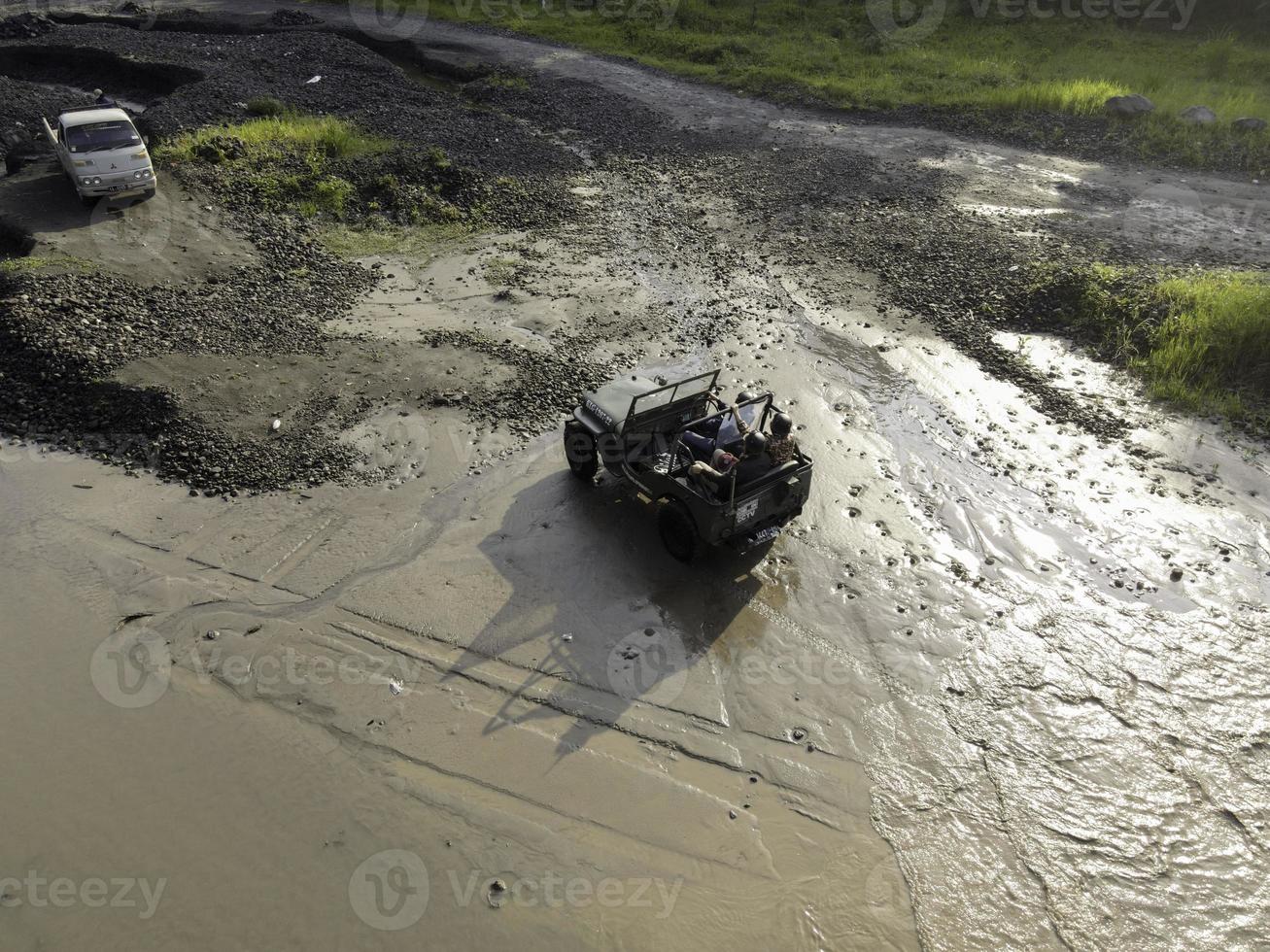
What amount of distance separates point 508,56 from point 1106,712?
28.4m

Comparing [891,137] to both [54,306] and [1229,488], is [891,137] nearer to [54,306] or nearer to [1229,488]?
[1229,488]

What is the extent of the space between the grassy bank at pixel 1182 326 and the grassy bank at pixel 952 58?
891 centimetres

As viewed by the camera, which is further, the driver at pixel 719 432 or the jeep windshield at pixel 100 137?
the jeep windshield at pixel 100 137

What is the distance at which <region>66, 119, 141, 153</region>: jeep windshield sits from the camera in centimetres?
1451

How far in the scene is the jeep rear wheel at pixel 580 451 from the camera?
374 inches

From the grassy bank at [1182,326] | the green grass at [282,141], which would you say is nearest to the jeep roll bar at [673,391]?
the grassy bank at [1182,326]

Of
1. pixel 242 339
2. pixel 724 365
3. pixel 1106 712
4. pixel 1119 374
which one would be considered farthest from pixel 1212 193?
pixel 242 339

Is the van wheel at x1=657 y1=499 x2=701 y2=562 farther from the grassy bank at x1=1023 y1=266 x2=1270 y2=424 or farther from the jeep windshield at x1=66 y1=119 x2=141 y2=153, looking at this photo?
the jeep windshield at x1=66 y1=119 x2=141 y2=153

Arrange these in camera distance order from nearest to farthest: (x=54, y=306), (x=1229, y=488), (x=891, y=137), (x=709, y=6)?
1. (x=1229, y=488)
2. (x=54, y=306)
3. (x=891, y=137)
4. (x=709, y=6)

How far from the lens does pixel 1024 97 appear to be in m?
22.5

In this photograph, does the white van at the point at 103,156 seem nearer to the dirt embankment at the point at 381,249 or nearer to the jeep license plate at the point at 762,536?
the dirt embankment at the point at 381,249
